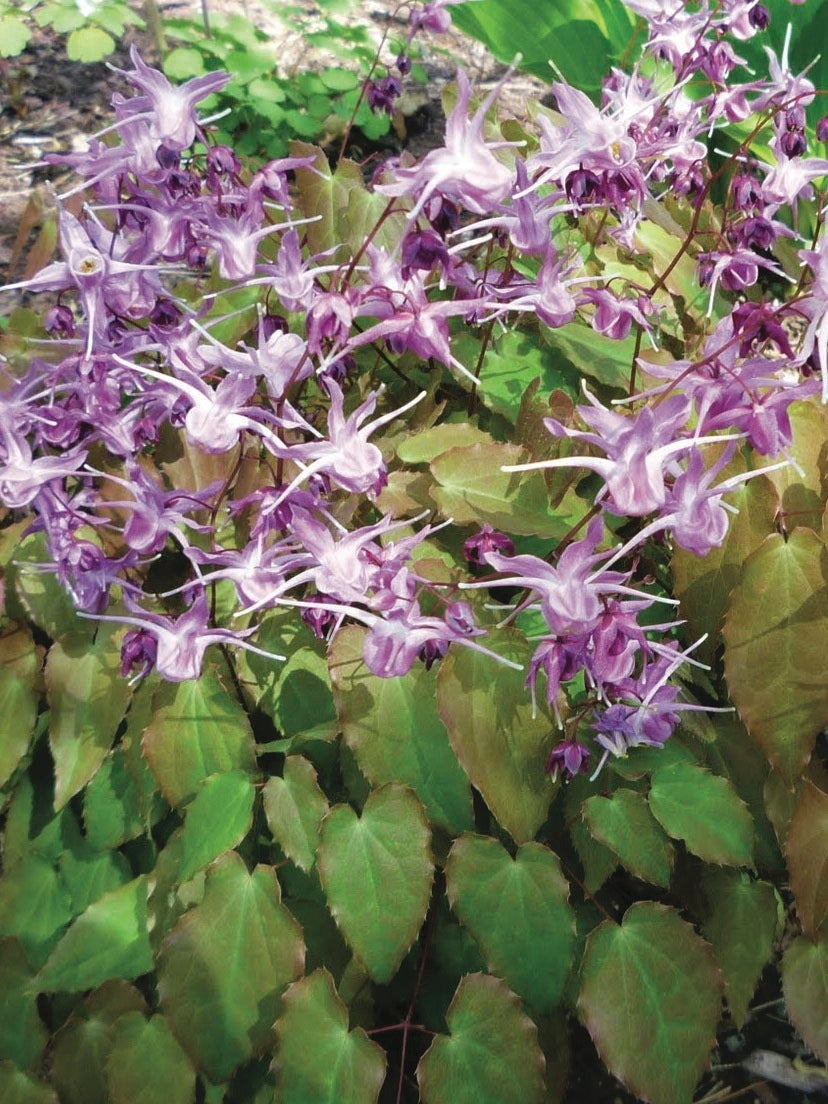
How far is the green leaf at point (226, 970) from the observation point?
0.94m

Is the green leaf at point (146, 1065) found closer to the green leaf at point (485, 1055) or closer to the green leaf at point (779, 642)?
the green leaf at point (485, 1055)

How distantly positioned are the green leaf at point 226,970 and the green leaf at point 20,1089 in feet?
0.78

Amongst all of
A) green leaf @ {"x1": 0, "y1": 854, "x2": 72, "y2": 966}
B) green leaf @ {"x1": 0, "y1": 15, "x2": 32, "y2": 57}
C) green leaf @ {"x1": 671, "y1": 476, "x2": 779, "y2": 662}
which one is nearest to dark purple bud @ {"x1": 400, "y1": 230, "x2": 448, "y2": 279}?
green leaf @ {"x1": 671, "y1": 476, "x2": 779, "y2": 662}

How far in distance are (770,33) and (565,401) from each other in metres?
1.85

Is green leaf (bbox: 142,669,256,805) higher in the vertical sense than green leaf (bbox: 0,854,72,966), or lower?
higher

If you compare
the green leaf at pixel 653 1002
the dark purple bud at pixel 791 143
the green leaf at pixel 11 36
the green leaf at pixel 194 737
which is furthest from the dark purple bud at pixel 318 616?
the green leaf at pixel 11 36

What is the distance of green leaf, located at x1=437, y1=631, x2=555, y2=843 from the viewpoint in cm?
93

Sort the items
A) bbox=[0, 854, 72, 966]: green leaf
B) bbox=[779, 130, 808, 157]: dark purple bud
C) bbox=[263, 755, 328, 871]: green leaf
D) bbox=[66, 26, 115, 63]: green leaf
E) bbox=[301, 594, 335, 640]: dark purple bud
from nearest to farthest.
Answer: bbox=[301, 594, 335, 640]: dark purple bud → bbox=[263, 755, 328, 871]: green leaf → bbox=[779, 130, 808, 157]: dark purple bud → bbox=[0, 854, 72, 966]: green leaf → bbox=[66, 26, 115, 63]: green leaf

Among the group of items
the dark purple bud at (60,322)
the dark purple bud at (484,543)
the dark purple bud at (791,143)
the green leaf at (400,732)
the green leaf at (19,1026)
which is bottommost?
the green leaf at (19,1026)

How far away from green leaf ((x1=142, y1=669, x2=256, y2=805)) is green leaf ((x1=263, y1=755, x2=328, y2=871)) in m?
0.05

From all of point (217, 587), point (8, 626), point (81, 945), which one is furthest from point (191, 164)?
point (81, 945)

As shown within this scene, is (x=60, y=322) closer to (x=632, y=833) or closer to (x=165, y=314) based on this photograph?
(x=165, y=314)

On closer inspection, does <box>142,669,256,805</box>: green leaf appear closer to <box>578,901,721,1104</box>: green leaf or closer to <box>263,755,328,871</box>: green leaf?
<box>263,755,328,871</box>: green leaf

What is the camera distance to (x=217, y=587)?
121 centimetres
